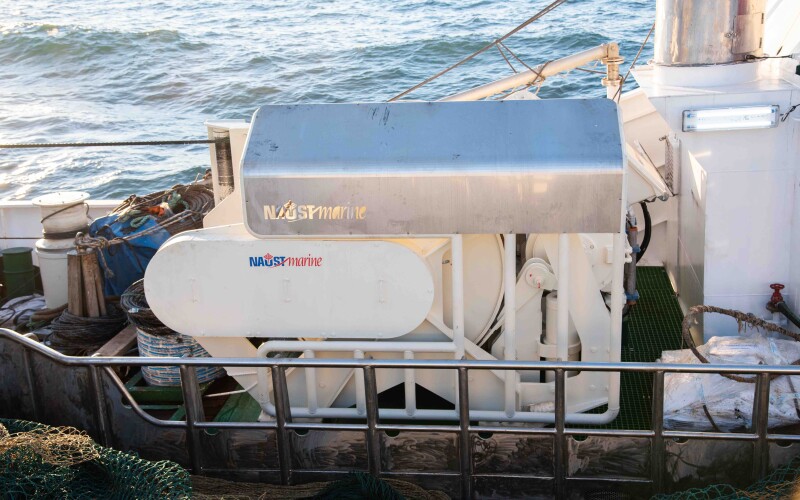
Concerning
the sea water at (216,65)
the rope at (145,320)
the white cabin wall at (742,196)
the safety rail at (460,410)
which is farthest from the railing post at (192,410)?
the sea water at (216,65)

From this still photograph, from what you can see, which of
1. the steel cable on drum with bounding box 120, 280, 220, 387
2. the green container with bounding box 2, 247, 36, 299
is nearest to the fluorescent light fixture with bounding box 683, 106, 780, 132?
the steel cable on drum with bounding box 120, 280, 220, 387

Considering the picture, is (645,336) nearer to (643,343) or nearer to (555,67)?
(643,343)

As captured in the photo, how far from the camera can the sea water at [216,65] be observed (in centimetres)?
1591

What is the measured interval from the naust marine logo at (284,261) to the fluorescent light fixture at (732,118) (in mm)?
2390

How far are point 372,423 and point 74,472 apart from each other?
1.38 meters

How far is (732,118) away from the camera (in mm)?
4852

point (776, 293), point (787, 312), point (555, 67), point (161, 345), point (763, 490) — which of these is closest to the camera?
point (763, 490)

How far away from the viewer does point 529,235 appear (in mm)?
4453

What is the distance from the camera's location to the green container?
7.59 m

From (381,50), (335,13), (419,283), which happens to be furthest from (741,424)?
(335,13)

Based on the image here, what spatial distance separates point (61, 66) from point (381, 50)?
9.03 m

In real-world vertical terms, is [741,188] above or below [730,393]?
above

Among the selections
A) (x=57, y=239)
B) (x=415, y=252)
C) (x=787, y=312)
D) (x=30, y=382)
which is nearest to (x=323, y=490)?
A: (x=415, y=252)

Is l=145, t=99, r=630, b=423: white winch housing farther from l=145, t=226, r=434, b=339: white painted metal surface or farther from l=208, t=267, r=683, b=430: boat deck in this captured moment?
l=208, t=267, r=683, b=430: boat deck
